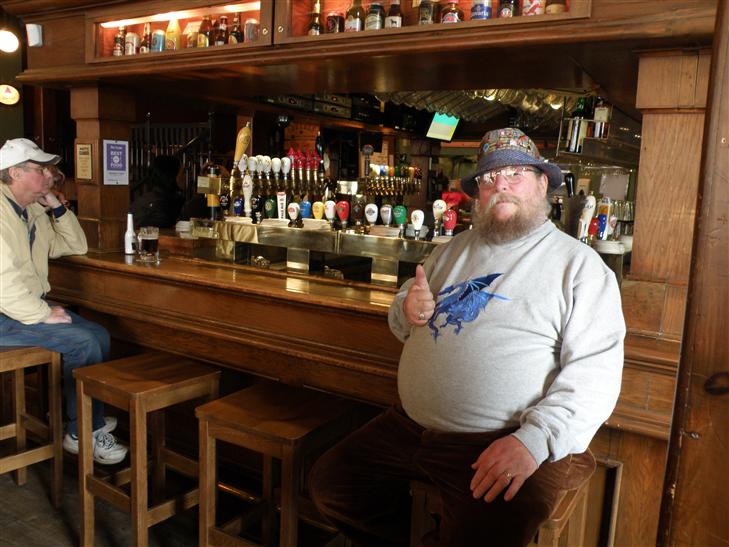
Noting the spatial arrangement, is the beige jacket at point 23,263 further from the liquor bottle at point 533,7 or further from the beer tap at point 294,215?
the liquor bottle at point 533,7

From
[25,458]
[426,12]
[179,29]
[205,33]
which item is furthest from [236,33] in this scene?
[25,458]

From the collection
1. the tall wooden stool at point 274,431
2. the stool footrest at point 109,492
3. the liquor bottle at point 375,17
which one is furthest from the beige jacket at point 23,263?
the liquor bottle at point 375,17

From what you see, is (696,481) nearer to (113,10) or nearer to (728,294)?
(728,294)

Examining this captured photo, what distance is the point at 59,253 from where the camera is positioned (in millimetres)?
3305

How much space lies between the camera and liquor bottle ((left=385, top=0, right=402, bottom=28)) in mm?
2285

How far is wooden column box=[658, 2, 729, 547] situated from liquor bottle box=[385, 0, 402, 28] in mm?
1770

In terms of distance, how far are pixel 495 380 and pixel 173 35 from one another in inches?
91.6

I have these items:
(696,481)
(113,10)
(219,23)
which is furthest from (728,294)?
(113,10)

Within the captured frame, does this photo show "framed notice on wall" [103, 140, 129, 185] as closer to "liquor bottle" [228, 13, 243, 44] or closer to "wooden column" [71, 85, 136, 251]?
"wooden column" [71, 85, 136, 251]

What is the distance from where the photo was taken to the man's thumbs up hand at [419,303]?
5.81 ft

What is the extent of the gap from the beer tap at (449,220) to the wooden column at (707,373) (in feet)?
7.40

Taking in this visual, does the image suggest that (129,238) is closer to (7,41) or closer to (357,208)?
(357,208)

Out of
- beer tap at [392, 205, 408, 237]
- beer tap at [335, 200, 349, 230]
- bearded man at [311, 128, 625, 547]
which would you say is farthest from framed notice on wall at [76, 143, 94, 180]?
bearded man at [311, 128, 625, 547]

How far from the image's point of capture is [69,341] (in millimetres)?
2768
